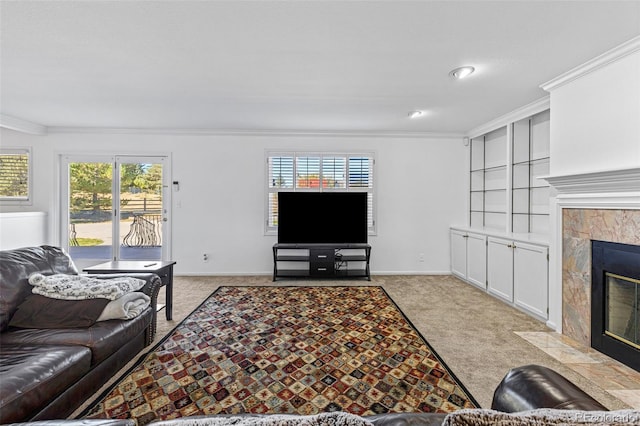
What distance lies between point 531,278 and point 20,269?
4737 millimetres

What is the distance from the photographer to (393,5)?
185 centimetres

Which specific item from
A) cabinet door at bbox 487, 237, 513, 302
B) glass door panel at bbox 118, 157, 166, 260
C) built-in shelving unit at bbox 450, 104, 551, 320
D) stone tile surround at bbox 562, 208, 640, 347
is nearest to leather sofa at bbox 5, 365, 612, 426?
stone tile surround at bbox 562, 208, 640, 347

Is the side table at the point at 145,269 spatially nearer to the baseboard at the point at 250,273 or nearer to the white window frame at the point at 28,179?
the baseboard at the point at 250,273

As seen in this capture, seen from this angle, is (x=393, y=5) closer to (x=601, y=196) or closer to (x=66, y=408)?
(x=601, y=196)

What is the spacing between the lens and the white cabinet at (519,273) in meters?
3.22

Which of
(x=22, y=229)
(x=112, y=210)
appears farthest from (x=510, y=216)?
(x=22, y=229)

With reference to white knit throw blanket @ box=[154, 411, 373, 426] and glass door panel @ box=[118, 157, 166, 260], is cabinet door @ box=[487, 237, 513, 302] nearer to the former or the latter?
white knit throw blanket @ box=[154, 411, 373, 426]

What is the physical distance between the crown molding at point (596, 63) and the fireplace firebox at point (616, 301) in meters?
1.50

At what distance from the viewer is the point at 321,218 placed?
4.90 m

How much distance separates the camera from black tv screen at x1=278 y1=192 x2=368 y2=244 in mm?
4891

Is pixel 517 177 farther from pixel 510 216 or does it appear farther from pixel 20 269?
pixel 20 269

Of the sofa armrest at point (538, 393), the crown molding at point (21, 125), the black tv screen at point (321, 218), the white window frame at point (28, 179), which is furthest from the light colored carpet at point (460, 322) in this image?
the crown molding at point (21, 125)

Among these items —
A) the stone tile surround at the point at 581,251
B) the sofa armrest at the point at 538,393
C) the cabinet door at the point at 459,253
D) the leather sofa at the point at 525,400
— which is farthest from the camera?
the cabinet door at the point at 459,253

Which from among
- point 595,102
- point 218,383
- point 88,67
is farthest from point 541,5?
point 88,67
